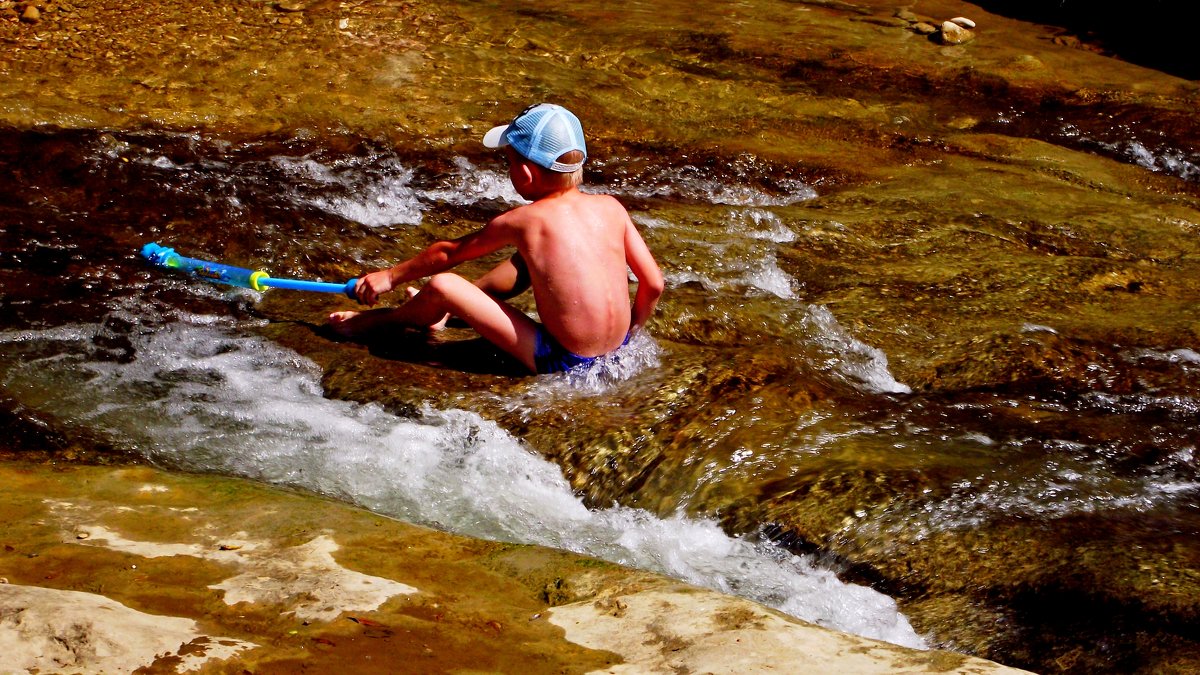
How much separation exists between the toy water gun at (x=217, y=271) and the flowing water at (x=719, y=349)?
0.07m

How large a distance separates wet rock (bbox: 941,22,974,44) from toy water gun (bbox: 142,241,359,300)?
7.29m

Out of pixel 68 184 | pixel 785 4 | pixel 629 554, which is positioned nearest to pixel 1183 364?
pixel 629 554

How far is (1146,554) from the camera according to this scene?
10.7ft

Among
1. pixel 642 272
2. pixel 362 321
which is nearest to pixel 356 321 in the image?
pixel 362 321

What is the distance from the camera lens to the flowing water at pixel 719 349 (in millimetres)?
3484

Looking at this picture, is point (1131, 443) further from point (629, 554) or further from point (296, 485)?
point (296, 485)

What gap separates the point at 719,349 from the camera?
15.4 feet

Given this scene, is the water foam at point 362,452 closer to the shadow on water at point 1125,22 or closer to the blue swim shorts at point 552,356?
the blue swim shorts at point 552,356

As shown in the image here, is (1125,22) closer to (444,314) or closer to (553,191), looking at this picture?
(553,191)

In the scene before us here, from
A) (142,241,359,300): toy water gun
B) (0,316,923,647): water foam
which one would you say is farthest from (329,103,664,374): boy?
(142,241,359,300): toy water gun

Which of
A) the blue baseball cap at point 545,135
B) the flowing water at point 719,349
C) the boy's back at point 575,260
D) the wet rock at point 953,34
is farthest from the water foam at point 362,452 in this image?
the wet rock at point 953,34

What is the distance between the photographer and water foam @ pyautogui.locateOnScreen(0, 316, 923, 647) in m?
3.49

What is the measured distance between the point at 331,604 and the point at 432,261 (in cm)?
194

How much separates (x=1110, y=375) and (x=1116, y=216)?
8.07ft
